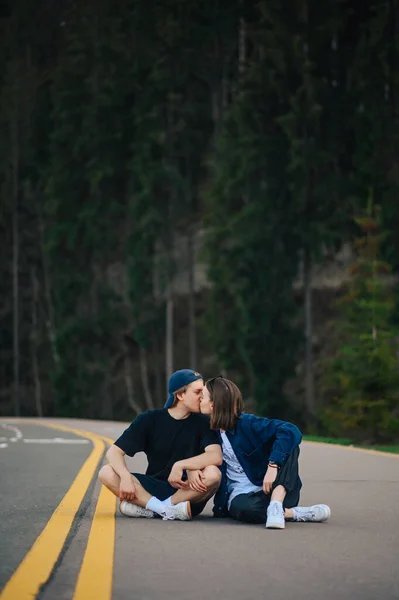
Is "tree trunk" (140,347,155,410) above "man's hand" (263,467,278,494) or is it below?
below

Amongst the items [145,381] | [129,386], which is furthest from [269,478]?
[129,386]

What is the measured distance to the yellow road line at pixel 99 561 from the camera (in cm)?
669

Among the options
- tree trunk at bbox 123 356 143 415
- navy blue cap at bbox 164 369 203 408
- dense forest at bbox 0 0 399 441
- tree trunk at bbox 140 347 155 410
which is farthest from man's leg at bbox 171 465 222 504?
tree trunk at bbox 123 356 143 415

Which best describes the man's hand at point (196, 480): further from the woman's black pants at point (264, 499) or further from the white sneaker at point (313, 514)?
the white sneaker at point (313, 514)

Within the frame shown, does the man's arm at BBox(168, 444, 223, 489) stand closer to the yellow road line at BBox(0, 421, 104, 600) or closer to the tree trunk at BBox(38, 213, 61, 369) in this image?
the yellow road line at BBox(0, 421, 104, 600)

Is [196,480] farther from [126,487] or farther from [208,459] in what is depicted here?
[126,487]

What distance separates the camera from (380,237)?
32.6 m

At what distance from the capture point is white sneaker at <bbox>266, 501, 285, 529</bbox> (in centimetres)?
969

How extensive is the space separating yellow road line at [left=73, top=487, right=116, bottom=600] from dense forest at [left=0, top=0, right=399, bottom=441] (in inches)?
836

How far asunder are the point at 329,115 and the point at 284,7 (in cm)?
457

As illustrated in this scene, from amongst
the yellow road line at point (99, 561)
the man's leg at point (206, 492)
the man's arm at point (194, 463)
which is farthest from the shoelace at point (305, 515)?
the yellow road line at point (99, 561)

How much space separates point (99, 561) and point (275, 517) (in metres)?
2.15

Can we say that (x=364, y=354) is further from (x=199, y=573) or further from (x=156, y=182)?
(x=156, y=182)

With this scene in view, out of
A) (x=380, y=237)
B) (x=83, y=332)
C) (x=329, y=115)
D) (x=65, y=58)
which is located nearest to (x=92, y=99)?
(x=65, y=58)
